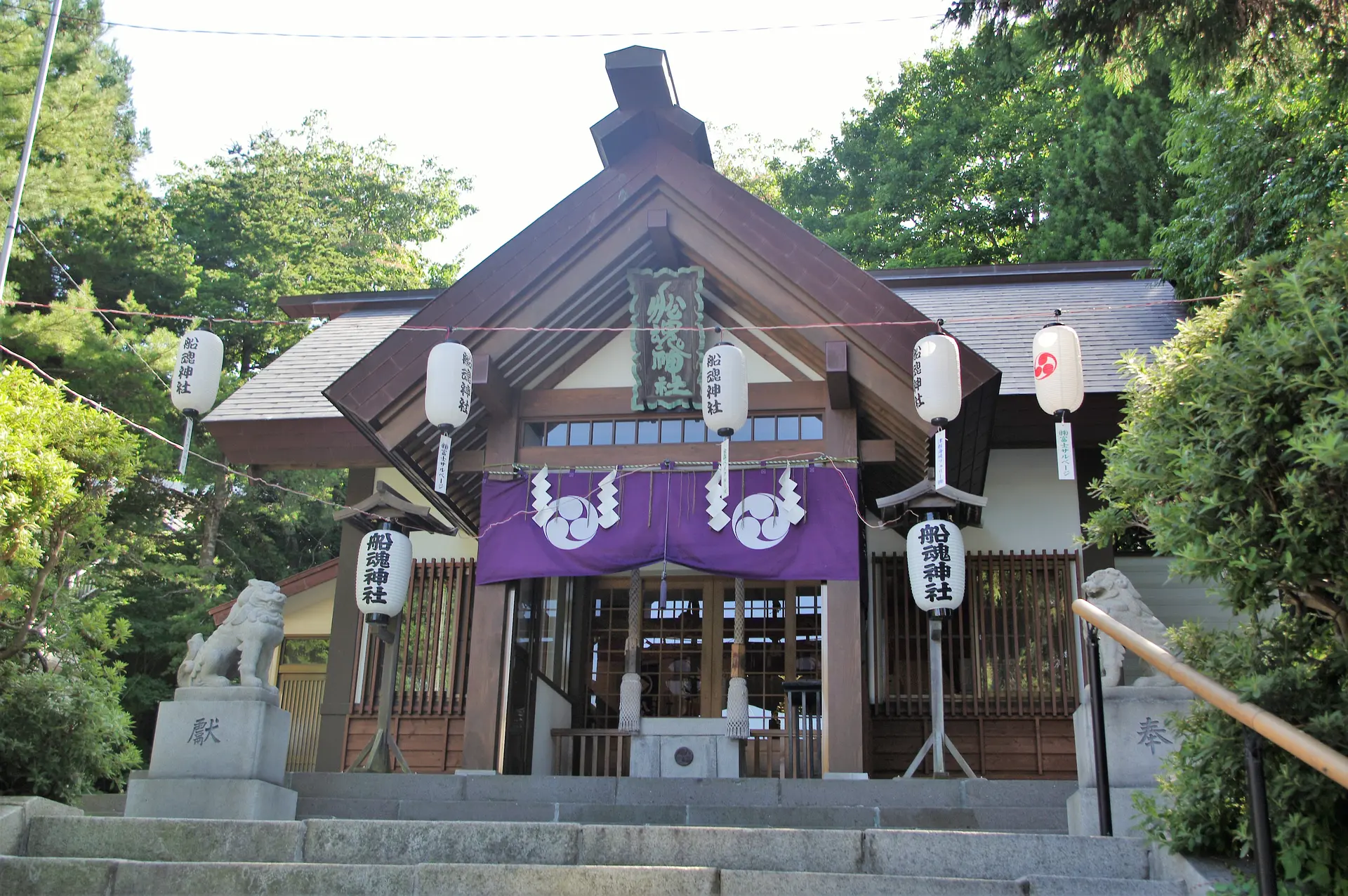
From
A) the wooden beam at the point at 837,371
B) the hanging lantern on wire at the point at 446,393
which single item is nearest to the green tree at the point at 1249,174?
the wooden beam at the point at 837,371

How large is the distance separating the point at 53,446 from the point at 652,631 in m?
6.26

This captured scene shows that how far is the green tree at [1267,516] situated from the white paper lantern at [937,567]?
462 centimetres

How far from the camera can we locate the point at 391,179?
3058 cm

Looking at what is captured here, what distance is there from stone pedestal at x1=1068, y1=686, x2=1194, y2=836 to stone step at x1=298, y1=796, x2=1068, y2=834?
3.77 ft

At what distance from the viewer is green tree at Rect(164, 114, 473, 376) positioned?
83.0 feet

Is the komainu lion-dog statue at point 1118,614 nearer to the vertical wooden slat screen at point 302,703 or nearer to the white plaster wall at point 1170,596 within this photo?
the white plaster wall at point 1170,596

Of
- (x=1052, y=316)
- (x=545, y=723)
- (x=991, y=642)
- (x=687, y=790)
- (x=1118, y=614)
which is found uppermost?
(x=1052, y=316)

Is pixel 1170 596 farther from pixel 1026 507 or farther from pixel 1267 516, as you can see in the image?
pixel 1267 516

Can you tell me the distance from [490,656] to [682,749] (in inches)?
78.2

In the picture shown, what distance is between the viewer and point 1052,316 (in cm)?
1394

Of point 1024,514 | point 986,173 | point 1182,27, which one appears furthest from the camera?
point 986,173

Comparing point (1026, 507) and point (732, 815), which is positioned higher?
point (1026, 507)

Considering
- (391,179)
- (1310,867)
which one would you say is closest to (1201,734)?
(1310,867)

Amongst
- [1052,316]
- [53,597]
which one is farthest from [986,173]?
[53,597]
